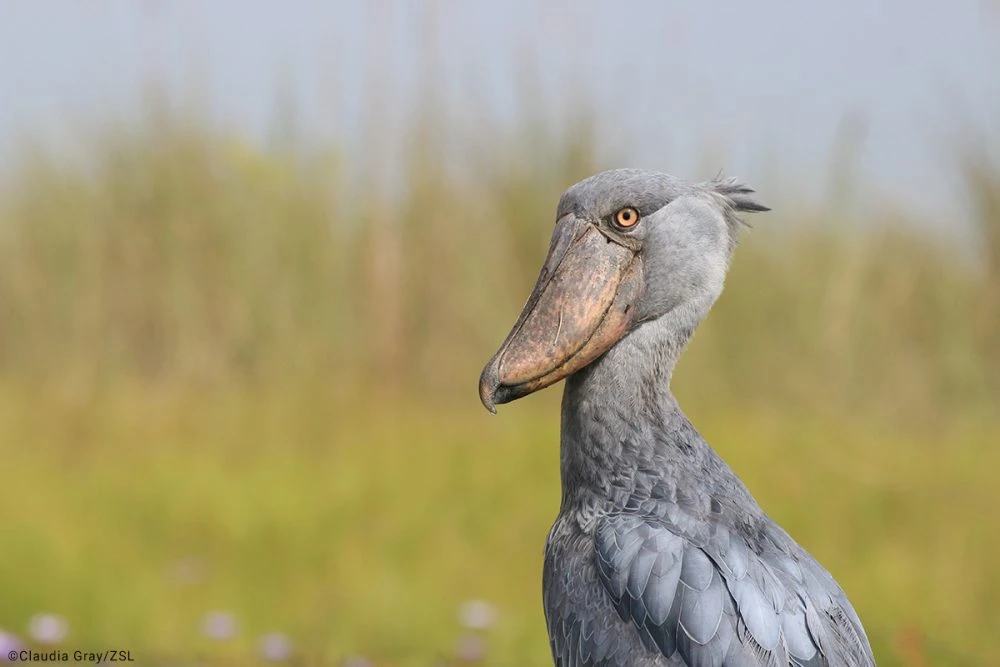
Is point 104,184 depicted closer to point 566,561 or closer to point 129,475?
point 129,475

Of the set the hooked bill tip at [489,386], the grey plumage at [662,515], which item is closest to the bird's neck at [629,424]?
the grey plumage at [662,515]

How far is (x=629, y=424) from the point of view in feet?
7.63

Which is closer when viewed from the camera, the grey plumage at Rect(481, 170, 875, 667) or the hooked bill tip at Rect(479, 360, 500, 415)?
the grey plumage at Rect(481, 170, 875, 667)

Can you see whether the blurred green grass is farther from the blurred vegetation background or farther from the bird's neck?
the bird's neck

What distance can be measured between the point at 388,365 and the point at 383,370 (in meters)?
0.04

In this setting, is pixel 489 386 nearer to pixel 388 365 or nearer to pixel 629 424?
pixel 629 424

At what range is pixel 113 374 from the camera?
6555mm

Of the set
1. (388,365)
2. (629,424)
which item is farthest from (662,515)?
(388,365)

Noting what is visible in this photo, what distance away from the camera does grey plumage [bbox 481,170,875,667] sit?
203 centimetres

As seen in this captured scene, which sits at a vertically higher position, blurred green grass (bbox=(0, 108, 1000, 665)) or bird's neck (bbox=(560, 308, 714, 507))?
bird's neck (bbox=(560, 308, 714, 507))

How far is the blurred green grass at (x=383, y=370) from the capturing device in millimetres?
4758

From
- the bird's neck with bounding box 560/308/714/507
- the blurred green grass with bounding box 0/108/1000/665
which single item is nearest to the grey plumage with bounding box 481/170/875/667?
the bird's neck with bounding box 560/308/714/507

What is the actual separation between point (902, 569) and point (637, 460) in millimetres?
2511

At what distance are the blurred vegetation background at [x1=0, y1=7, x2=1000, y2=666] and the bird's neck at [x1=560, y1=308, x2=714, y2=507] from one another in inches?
85.5
